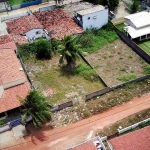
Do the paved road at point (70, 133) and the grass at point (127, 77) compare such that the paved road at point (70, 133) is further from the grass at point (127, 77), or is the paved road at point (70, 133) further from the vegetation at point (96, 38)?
the vegetation at point (96, 38)

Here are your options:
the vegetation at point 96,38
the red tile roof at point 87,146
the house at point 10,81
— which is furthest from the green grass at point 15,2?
the red tile roof at point 87,146

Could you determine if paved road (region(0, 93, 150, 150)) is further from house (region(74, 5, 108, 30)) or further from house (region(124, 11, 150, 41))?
house (region(74, 5, 108, 30))

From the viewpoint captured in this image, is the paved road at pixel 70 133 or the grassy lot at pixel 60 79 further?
the grassy lot at pixel 60 79

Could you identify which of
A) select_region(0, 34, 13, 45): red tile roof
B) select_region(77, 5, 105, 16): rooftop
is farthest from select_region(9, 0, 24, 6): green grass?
select_region(77, 5, 105, 16): rooftop

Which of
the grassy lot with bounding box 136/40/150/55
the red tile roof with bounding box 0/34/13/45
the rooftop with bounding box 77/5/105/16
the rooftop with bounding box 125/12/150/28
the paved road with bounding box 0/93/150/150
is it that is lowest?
the paved road with bounding box 0/93/150/150

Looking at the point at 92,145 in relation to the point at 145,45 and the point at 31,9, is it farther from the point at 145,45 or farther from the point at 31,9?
the point at 31,9

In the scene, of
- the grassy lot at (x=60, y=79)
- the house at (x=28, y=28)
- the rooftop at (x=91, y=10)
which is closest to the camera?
the grassy lot at (x=60, y=79)

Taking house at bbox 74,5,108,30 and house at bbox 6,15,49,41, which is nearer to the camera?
house at bbox 6,15,49,41
